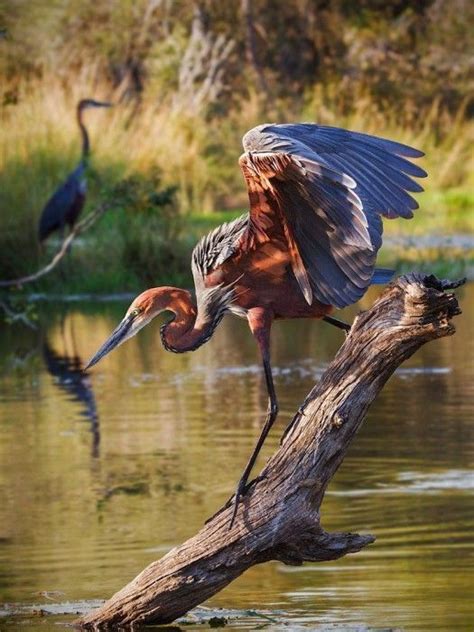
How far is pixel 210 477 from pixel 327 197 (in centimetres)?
377

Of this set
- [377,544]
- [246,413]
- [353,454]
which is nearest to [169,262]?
[246,413]

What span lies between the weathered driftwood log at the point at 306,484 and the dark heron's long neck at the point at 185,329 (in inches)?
18.1

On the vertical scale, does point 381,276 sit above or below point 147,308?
above

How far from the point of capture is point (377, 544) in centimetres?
779

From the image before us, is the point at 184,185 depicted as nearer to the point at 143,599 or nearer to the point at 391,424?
the point at 391,424

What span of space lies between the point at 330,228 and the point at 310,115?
2198 centimetres

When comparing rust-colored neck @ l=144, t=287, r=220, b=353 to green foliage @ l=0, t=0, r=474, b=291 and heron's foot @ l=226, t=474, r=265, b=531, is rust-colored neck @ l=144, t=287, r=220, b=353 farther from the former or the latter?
green foliage @ l=0, t=0, r=474, b=291

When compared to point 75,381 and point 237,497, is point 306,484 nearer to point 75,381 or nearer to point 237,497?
point 237,497

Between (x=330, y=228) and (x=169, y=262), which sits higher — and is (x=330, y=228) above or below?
above

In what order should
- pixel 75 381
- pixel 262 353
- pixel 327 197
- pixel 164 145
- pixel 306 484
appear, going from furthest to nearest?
pixel 164 145, pixel 75 381, pixel 262 353, pixel 306 484, pixel 327 197

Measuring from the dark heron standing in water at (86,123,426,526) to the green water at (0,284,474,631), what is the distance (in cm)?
107

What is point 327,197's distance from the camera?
5762mm

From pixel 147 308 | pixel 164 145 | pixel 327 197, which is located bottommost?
pixel 164 145

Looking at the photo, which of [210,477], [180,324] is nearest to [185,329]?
[180,324]
